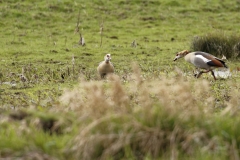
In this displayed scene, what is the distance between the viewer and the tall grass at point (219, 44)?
57.4 feet

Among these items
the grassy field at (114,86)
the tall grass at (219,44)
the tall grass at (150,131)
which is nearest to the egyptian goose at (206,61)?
the grassy field at (114,86)

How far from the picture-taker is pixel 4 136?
630 cm

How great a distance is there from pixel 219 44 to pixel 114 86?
1176cm

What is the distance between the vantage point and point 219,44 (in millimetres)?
17797

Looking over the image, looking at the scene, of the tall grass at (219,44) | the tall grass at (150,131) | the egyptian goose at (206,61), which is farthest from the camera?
the tall grass at (219,44)

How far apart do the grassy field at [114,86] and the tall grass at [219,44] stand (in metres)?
0.32

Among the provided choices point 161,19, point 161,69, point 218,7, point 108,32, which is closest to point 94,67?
point 161,69

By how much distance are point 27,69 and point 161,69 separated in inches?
130

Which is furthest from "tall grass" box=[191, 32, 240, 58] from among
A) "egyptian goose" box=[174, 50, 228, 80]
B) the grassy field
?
"egyptian goose" box=[174, 50, 228, 80]

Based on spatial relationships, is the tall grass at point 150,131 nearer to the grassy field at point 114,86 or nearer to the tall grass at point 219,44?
the grassy field at point 114,86

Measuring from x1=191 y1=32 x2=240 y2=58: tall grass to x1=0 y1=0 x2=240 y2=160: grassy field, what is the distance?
12.7 inches

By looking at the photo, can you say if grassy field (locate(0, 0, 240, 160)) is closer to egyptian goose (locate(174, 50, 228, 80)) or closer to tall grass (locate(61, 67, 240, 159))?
tall grass (locate(61, 67, 240, 159))

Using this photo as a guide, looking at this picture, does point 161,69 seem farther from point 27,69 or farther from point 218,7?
point 218,7

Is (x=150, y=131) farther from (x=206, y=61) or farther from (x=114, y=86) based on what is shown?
(x=206, y=61)
